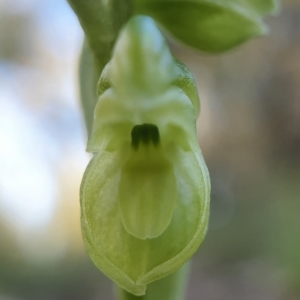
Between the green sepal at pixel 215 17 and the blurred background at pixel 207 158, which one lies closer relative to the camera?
the green sepal at pixel 215 17

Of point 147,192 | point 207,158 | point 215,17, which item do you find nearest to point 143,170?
point 147,192

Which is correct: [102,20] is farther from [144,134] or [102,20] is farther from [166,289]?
[166,289]

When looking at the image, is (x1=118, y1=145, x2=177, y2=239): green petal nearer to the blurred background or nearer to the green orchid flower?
the green orchid flower

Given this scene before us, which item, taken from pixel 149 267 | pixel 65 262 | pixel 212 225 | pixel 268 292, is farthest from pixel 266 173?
pixel 149 267

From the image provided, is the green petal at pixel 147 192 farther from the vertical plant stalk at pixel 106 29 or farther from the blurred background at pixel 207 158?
the blurred background at pixel 207 158

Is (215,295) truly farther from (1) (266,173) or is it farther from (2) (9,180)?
(2) (9,180)

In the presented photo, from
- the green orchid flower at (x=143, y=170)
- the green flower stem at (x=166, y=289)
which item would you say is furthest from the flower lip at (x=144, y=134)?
the green flower stem at (x=166, y=289)

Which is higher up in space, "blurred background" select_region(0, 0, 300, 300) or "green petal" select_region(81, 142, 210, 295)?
"green petal" select_region(81, 142, 210, 295)

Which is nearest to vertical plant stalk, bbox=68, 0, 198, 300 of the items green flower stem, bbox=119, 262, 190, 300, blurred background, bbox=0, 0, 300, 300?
green flower stem, bbox=119, 262, 190, 300
